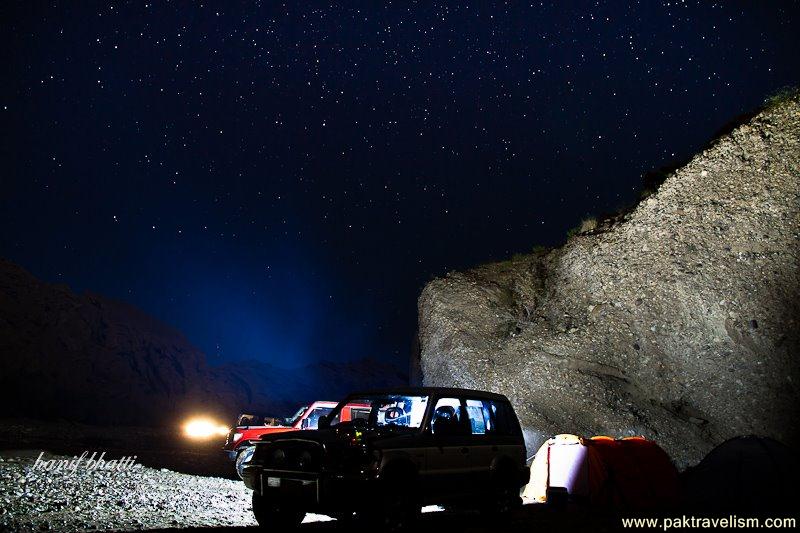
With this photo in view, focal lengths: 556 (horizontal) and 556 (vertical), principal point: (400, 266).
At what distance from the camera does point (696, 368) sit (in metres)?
15.9

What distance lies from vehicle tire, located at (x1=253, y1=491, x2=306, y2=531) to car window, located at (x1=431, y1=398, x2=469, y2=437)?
232 centimetres

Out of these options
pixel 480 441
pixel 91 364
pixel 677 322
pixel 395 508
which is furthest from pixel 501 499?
pixel 91 364

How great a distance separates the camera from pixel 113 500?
11.6 metres

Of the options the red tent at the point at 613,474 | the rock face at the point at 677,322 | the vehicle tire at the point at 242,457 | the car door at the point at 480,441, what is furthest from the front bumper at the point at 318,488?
the rock face at the point at 677,322

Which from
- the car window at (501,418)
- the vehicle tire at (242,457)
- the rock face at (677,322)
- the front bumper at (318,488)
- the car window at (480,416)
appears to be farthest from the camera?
the rock face at (677,322)

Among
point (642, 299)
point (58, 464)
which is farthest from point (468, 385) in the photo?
point (58, 464)

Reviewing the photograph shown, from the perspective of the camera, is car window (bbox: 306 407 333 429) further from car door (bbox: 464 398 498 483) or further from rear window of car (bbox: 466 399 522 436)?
car door (bbox: 464 398 498 483)

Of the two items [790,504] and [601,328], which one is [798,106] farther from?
[790,504]

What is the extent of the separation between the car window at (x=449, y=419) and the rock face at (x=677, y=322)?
859cm

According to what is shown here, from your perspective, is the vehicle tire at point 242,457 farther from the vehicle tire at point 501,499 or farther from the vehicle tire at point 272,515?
the vehicle tire at point 501,499

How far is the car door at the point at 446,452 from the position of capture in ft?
26.7

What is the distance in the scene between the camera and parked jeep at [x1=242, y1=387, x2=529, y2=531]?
7281 millimetres

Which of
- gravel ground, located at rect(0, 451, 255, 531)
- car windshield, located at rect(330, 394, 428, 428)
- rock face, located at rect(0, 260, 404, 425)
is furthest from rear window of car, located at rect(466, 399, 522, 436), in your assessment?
rock face, located at rect(0, 260, 404, 425)

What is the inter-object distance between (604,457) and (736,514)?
137 inches
